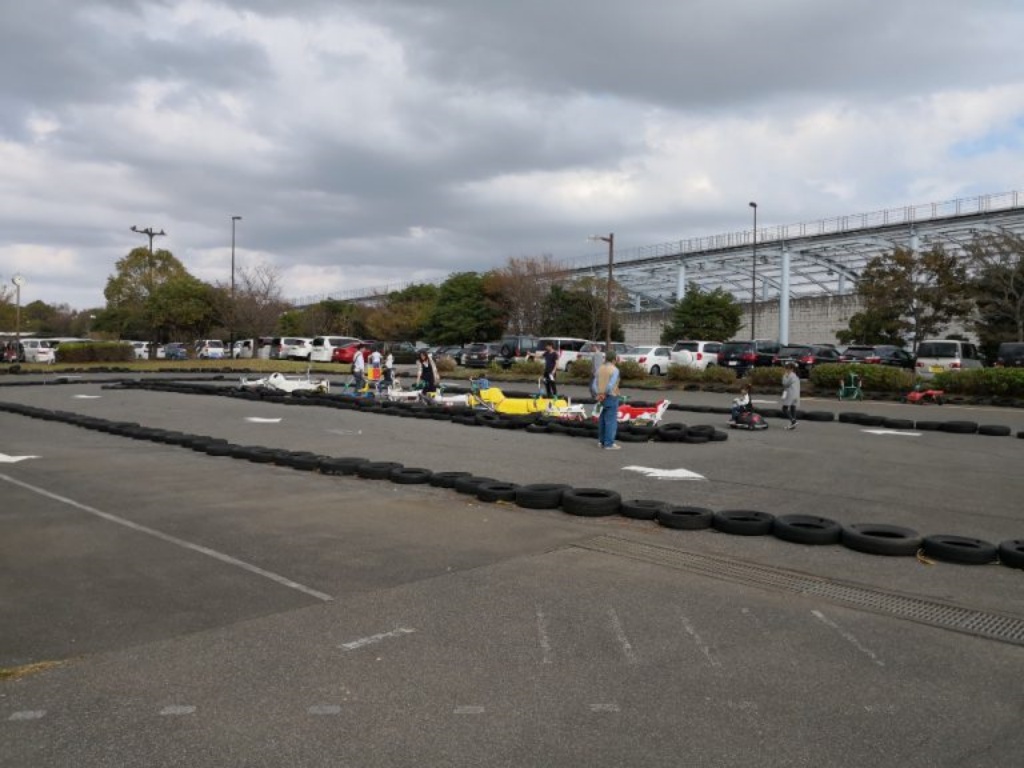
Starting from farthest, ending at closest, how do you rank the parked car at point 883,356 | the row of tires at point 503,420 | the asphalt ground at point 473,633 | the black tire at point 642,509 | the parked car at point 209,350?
the parked car at point 209,350, the parked car at point 883,356, the row of tires at point 503,420, the black tire at point 642,509, the asphalt ground at point 473,633

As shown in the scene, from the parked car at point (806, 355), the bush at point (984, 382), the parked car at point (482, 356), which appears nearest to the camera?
the bush at point (984, 382)

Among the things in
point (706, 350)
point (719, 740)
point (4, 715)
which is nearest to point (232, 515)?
point (4, 715)

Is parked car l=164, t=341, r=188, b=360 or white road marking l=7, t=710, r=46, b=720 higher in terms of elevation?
parked car l=164, t=341, r=188, b=360

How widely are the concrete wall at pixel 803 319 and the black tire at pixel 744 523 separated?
49690mm

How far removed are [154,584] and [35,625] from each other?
0.92 metres

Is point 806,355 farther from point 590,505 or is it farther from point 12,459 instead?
point 12,459

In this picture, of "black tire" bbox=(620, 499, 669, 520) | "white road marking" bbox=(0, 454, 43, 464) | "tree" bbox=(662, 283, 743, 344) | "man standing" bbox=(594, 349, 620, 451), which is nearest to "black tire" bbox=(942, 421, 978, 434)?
"man standing" bbox=(594, 349, 620, 451)

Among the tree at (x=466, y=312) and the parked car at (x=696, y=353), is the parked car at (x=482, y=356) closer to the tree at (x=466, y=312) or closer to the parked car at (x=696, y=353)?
the parked car at (x=696, y=353)

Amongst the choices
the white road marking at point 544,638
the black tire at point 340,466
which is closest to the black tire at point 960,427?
the black tire at point 340,466

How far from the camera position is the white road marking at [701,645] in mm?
4365

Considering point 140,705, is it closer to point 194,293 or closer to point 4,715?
point 4,715

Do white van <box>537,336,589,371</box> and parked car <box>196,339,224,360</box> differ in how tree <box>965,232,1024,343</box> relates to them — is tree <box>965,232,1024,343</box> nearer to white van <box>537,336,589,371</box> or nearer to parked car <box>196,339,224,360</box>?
white van <box>537,336,589,371</box>

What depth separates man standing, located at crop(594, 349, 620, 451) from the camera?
13086 mm

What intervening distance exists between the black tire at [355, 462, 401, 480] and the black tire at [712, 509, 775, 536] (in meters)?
4.37
